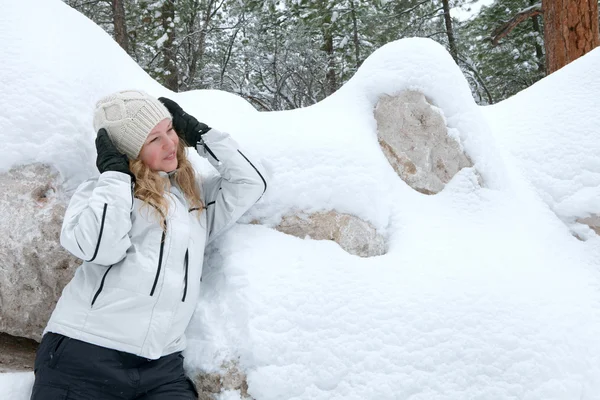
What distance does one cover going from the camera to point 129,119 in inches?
77.5

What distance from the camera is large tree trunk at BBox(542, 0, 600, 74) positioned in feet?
16.8

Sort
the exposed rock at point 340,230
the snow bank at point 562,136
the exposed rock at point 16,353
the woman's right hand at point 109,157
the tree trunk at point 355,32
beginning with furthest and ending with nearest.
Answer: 1. the tree trunk at point 355,32
2. the snow bank at point 562,136
3. the exposed rock at point 340,230
4. the exposed rock at point 16,353
5. the woman's right hand at point 109,157

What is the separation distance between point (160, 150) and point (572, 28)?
5.29 m

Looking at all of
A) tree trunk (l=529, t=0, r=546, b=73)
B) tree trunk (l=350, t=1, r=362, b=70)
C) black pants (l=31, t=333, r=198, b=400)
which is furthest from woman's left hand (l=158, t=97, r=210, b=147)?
tree trunk (l=529, t=0, r=546, b=73)

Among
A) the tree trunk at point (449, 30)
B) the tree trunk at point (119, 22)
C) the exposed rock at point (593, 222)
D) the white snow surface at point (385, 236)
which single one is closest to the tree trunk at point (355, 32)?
the tree trunk at point (449, 30)

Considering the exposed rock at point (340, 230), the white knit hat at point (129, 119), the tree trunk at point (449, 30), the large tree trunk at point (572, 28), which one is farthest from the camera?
the tree trunk at point (449, 30)

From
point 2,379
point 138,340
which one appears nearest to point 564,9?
point 138,340

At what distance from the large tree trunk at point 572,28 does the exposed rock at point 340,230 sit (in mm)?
4402

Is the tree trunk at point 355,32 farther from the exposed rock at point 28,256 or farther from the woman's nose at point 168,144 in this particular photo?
the exposed rock at point 28,256

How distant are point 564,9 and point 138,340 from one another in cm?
584

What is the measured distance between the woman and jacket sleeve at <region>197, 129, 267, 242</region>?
0.18ft

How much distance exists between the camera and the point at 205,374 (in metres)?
1.91

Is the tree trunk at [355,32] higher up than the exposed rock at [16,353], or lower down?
higher up

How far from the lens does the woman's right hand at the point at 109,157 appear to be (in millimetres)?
1821
